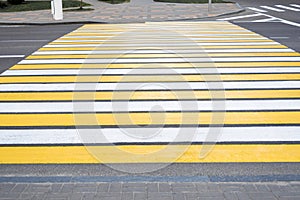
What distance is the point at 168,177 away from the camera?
4.71 meters

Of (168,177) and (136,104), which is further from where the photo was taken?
(136,104)

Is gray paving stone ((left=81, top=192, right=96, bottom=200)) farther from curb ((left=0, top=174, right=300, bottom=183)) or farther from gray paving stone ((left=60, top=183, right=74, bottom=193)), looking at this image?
curb ((left=0, top=174, right=300, bottom=183))

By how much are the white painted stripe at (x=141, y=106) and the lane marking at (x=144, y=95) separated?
24 cm

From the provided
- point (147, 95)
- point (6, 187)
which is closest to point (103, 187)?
point (6, 187)

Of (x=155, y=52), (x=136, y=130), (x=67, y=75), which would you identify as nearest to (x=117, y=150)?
(x=136, y=130)

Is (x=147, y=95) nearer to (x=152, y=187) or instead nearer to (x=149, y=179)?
(x=149, y=179)

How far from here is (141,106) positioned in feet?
23.5

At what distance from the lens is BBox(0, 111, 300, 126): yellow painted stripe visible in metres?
6.41

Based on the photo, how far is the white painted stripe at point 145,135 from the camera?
5762mm

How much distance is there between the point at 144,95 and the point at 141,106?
0.66 meters

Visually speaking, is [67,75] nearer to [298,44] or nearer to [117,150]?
[117,150]

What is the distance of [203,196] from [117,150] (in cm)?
163

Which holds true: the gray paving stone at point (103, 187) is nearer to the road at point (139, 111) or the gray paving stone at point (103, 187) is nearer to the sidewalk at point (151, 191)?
the sidewalk at point (151, 191)

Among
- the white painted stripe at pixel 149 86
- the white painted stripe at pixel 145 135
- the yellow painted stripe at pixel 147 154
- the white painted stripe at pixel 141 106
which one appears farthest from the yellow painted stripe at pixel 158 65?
the yellow painted stripe at pixel 147 154
